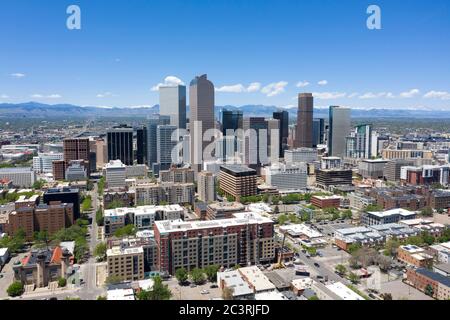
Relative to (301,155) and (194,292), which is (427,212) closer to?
(194,292)

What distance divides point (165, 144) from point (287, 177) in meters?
4.99

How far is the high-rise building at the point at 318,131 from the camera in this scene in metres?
20.1

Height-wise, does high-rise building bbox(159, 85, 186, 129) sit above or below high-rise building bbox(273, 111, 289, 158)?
above

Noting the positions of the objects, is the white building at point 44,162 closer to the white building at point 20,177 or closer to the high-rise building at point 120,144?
the high-rise building at point 120,144

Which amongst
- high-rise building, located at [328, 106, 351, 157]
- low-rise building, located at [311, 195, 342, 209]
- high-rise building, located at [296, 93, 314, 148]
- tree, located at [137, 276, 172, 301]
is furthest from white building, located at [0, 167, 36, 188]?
high-rise building, located at [328, 106, 351, 157]

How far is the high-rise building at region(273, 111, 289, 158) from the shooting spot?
18.3 meters

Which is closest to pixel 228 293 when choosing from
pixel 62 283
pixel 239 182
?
pixel 62 283

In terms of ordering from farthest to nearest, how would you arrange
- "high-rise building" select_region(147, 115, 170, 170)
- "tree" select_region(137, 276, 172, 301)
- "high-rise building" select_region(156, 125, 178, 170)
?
1. "high-rise building" select_region(147, 115, 170, 170)
2. "high-rise building" select_region(156, 125, 178, 170)
3. "tree" select_region(137, 276, 172, 301)

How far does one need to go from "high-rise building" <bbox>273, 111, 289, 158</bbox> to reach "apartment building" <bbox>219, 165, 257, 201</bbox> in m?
6.89

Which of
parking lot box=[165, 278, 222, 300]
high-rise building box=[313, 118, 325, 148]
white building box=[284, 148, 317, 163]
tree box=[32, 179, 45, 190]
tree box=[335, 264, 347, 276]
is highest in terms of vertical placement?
high-rise building box=[313, 118, 325, 148]

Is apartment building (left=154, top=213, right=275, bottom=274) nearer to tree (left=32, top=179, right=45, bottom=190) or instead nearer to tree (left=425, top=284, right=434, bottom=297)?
tree (left=425, top=284, right=434, bottom=297)

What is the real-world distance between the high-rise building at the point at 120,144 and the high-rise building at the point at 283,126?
6.73m
